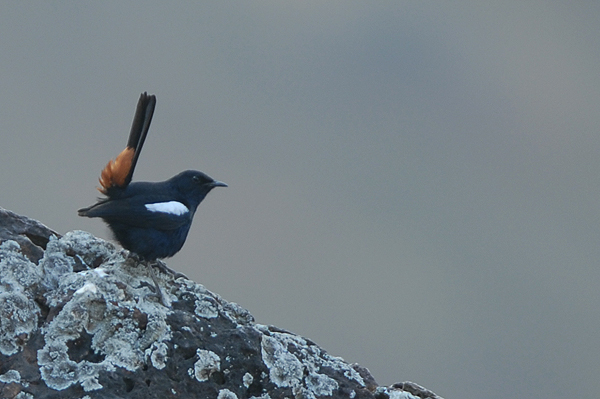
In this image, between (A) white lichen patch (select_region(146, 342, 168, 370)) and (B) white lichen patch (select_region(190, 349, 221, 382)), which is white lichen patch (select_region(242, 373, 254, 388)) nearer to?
(B) white lichen patch (select_region(190, 349, 221, 382))

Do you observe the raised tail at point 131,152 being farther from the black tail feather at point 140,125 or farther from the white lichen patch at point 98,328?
the white lichen patch at point 98,328

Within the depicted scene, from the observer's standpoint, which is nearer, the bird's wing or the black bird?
the black bird

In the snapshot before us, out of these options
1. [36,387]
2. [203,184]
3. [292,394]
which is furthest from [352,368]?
[203,184]

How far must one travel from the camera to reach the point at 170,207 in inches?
266

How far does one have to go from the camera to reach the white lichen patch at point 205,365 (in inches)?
183

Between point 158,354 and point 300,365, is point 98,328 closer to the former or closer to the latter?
point 158,354

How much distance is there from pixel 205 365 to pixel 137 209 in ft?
7.32

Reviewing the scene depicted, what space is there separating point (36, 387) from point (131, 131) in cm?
285

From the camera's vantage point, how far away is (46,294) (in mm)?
4777

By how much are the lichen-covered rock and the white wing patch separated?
1.10 meters

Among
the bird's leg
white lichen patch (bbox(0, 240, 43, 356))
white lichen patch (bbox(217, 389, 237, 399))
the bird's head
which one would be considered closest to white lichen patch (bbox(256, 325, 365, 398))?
white lichen patch (bbox(217, 389, 237, 399))

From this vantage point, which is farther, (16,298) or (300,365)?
(300,365)

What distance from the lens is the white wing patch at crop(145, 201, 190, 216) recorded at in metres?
6.54

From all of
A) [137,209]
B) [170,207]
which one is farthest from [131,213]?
[170,207]
